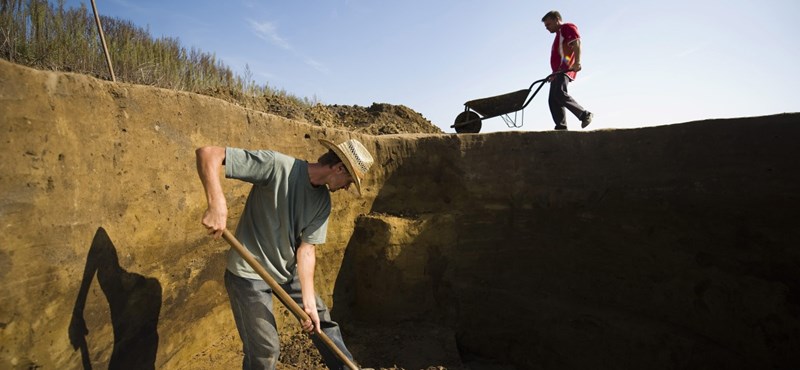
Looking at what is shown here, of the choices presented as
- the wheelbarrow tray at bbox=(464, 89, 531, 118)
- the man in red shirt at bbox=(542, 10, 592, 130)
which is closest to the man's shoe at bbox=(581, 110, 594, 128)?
the man in red shirt at bbox=(542, 10, 592, 130)

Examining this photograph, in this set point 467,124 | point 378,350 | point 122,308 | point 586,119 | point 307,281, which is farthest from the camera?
point 467,124

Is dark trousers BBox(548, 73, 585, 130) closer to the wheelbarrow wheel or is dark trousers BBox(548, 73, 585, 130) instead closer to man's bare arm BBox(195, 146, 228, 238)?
the wheelbarrow wheel

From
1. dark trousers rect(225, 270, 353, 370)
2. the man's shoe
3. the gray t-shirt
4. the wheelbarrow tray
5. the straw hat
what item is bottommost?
dark trousers rect(225, 270, 353, 370)

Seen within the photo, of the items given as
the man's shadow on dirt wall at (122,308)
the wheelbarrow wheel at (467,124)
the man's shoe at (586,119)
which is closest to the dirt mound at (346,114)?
the wheelbarrow wheel at (467,124)

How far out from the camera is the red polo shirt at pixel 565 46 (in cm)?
451

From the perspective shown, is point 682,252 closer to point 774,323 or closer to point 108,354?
point 774,323

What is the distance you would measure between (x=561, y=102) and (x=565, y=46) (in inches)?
26.8

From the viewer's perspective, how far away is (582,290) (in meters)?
3.89

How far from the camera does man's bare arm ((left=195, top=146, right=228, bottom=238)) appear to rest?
1751mm

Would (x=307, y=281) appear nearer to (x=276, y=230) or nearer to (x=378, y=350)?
(x=276, y=230)

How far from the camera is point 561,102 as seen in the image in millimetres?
4574

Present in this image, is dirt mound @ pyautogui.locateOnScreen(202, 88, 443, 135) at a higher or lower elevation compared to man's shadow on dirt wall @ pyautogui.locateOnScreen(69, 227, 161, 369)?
higher

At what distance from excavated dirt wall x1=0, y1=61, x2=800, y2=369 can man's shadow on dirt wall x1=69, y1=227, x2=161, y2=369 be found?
1 cm

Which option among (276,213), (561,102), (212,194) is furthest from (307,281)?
(561,102)
